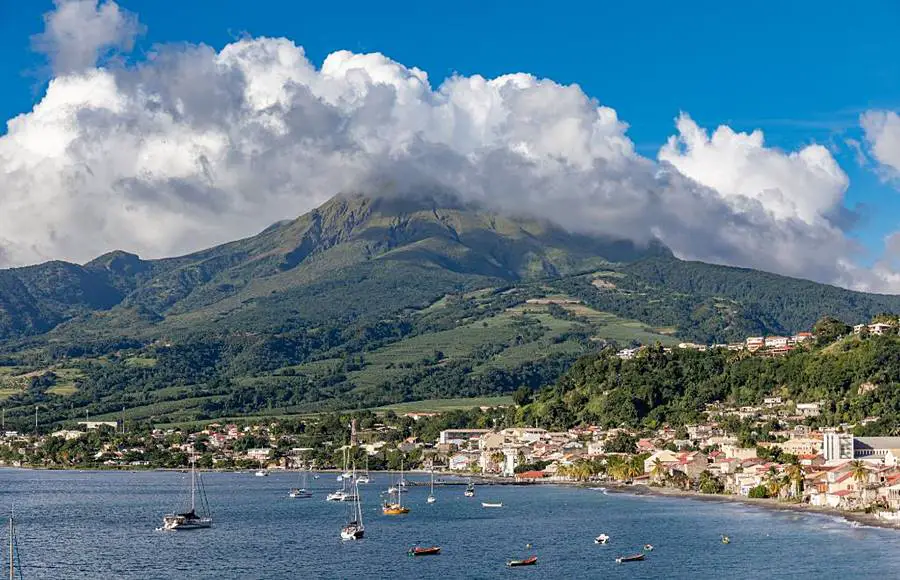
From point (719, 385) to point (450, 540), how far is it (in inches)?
3357

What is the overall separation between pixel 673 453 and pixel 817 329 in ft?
144

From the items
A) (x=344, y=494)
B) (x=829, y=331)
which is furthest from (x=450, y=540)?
(x=829, y=331)

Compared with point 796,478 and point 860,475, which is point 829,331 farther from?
point 860,475

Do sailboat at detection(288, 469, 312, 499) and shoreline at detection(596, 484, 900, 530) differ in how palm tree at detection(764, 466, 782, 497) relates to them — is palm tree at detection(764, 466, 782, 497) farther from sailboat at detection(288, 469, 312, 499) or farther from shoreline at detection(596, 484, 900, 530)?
sailboat at detection(288, 469, 312, 499)

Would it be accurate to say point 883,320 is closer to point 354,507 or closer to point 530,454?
point 530,454

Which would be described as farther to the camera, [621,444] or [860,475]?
[621,444]

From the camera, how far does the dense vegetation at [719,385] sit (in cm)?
14962

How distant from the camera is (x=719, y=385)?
172m

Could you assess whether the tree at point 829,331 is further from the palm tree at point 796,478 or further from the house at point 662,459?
the palm tree at point 796,478

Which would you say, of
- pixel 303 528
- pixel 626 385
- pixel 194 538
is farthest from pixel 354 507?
pixel 626 385

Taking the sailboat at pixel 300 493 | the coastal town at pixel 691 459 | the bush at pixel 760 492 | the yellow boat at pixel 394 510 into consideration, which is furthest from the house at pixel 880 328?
the yellow boat at pixel 394 510

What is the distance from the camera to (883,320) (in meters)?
179

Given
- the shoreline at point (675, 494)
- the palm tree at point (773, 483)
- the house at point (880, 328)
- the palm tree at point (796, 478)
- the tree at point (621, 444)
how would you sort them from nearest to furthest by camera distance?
1. the shoreline at point (675, 494)
2. the palm tree at point (796, 478)
3. the palm tree at point (773, 483)
4. the tree at point (621, 444)
5. the house at point (880, 328)

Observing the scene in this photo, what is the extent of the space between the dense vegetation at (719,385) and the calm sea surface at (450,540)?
33179 millimetres
